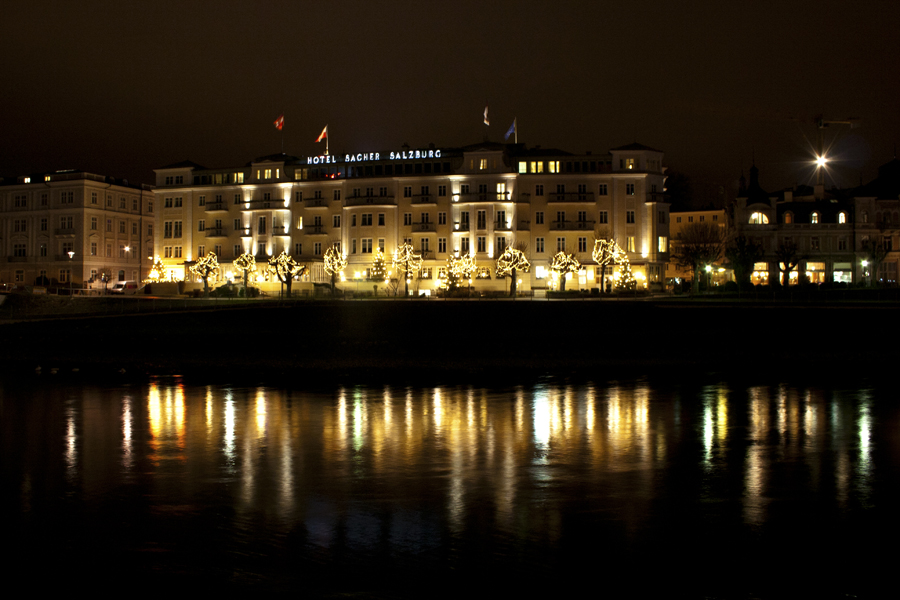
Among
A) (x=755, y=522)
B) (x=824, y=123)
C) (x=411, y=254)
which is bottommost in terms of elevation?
(x=755, y=522)

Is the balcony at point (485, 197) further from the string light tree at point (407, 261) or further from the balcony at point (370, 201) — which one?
the balcony at point (370, 201)

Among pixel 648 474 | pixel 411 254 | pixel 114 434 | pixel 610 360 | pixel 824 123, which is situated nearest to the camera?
pixel 648 474

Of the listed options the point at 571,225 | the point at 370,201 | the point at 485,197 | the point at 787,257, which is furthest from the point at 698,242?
the point at 370,201

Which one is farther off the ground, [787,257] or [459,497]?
[787,257]

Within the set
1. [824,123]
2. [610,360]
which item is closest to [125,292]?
[610,360]

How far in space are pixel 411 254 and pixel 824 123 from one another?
9405cm

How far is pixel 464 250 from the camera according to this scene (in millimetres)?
89188

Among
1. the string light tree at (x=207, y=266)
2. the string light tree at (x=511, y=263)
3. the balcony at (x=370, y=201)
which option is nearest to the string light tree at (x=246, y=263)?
the string light tree at (x=207, y=266)

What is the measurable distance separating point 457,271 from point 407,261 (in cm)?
683

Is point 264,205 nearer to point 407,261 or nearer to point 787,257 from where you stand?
point 407,261

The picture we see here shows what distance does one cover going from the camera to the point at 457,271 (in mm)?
81812

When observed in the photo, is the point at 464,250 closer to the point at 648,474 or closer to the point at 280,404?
the point at 280,404

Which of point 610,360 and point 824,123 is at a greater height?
point 824,123

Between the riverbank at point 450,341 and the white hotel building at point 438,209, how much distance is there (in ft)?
103
